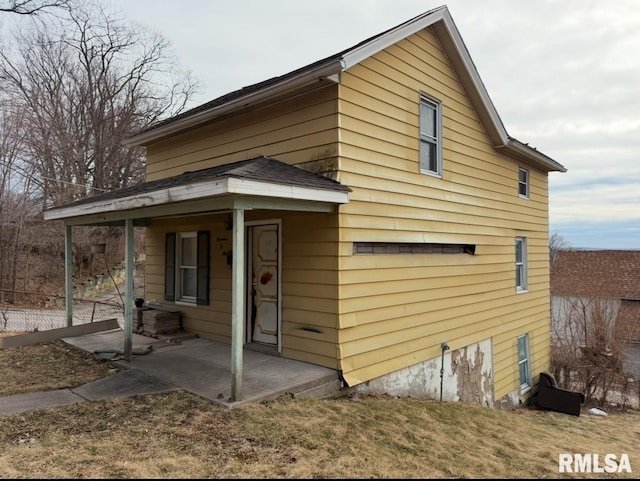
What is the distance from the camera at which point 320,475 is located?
11.1 feet

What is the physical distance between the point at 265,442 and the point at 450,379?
533 cm

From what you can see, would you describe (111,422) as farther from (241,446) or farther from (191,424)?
(241,446)

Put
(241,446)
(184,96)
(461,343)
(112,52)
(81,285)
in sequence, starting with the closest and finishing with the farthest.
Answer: (241,446)
(461,343)
(81,285)
(112,52)
(184,96)

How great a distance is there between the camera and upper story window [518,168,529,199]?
37.4 feet

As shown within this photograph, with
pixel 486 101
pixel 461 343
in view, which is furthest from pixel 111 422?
pixel 486 101

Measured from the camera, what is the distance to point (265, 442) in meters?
3.90

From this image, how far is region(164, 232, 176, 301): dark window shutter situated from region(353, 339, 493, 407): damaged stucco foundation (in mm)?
4777

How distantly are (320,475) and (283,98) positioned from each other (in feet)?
17.0

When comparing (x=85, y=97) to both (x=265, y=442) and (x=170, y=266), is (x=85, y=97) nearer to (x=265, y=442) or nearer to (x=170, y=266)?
(x=170, y=266)

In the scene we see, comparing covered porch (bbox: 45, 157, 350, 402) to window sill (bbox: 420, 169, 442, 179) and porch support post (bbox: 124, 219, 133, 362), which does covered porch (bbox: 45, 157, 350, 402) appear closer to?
porch support post (bbox: 124, 219, 133, 362)

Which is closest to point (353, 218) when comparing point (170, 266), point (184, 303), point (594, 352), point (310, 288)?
point (310, 288)

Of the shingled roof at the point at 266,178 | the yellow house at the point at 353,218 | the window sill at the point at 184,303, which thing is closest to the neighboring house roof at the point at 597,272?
the yellow house at the point at 353,218

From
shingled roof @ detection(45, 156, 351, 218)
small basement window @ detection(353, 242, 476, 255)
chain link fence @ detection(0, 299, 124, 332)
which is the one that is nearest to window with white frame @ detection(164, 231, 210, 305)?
shingled roof @ detection(45, 156, 351, 218)

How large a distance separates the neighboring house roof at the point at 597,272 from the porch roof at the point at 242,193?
21032mm
